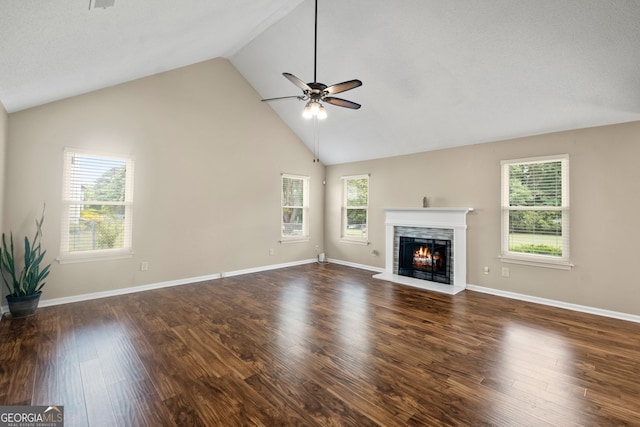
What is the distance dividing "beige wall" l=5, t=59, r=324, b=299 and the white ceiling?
1.21ft

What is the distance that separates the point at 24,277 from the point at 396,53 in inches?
216

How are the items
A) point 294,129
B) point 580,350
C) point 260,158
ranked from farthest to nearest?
→ point 294,129 → point 260,158 → point 580,350

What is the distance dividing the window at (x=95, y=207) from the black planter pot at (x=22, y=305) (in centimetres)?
61

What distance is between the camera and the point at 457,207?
510 cm

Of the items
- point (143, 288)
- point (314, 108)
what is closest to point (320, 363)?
point (314, 108)

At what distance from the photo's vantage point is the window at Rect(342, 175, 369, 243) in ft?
21.7

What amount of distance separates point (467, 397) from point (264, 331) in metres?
1.98

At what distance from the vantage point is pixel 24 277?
3439 millimetres

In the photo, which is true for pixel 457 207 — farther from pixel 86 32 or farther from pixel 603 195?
pixel 86 32

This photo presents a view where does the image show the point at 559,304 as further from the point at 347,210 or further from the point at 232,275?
the point at 232,275

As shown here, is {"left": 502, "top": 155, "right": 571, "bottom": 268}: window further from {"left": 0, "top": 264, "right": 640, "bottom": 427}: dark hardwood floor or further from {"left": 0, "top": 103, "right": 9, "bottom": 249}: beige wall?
{"left": 0, "top": 103, "right": 9, "bottom": 249}: beige wall

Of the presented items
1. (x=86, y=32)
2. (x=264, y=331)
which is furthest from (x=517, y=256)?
(x=86, y=32)

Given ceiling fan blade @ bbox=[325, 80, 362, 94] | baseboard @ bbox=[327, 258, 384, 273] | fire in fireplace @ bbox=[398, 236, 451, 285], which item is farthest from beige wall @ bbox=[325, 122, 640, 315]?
ceiling fan blade @ bbox=[325, 80, 362, 94]

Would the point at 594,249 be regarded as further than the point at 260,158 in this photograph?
No
